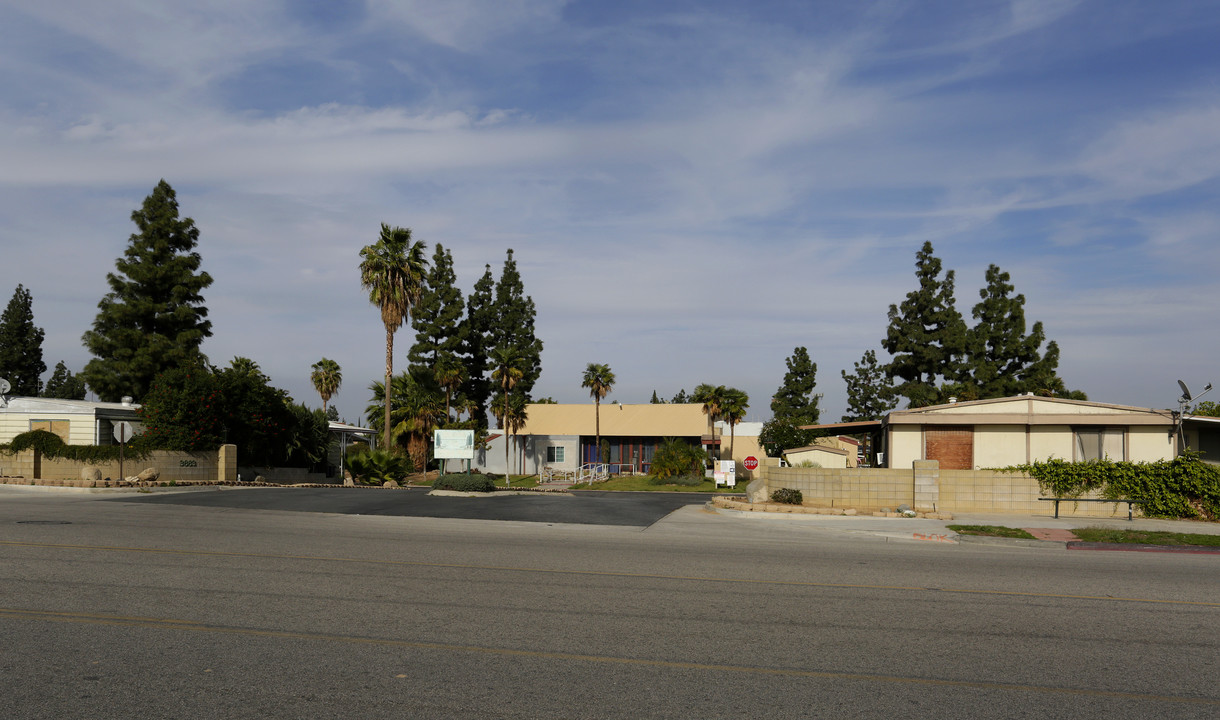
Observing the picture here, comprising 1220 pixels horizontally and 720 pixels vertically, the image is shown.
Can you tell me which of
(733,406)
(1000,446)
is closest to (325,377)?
(733,406)

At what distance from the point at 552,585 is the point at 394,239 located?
38897 millimetres

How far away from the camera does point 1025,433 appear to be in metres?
29.8

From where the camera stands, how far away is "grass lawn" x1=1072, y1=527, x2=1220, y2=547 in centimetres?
A: 1789

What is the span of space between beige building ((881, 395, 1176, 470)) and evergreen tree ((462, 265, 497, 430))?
1956 inches

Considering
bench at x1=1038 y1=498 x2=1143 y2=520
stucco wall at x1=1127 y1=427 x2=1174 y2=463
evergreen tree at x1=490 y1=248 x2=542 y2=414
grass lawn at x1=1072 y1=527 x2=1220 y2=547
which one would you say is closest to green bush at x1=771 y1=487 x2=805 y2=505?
bench at x1=1038 y1=498 x2=1143 y2=520

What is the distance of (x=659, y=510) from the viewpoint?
26078 mm

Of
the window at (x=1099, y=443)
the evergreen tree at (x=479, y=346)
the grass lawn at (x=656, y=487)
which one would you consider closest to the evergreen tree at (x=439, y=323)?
the evergreen tree at (x=479, y=346)

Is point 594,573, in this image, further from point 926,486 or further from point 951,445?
point 951,445

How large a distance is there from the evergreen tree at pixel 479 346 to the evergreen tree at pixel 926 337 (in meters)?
34.1

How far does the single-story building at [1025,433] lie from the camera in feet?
93.1

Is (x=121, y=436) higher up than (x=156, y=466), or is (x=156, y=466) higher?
(x=121, y=436)

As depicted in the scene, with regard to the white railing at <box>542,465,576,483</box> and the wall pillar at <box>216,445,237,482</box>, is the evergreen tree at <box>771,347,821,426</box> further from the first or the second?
the wall pillar at <box>216,445,237,482</box>

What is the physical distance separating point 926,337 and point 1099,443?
107ft

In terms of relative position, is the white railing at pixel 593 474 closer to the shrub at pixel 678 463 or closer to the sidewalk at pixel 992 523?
the shrub at pixel 678 463
